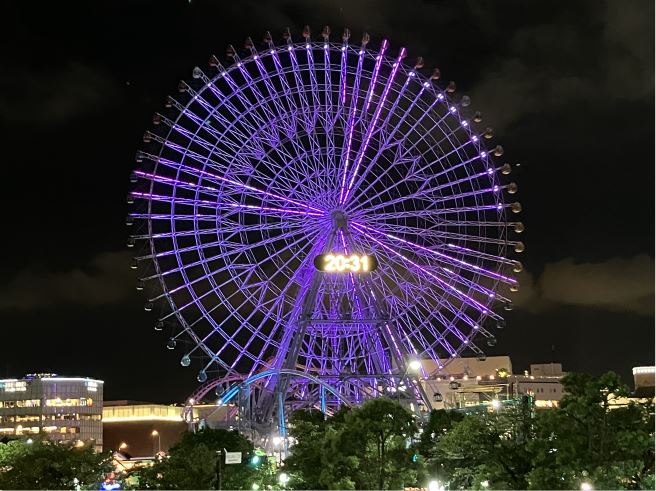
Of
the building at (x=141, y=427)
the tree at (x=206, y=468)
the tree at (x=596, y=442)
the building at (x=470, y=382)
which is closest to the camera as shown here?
the tree at (x=596, y=442)

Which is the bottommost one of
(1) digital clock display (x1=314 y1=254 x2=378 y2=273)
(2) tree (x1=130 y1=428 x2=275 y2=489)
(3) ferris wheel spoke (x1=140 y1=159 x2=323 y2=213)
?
(2) tree (x1=130 y1=428 x2=275 y2=489)

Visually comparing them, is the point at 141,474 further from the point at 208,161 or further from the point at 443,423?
the point at 208,161

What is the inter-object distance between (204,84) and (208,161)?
5159mm

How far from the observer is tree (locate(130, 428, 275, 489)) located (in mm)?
41875

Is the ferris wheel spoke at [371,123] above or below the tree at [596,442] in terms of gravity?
above

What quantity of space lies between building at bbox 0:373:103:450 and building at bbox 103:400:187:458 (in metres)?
3.62

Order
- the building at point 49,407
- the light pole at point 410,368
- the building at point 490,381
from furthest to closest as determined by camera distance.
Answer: the building at point 49,407, the building at point 490,381, the light pole at point 410,368

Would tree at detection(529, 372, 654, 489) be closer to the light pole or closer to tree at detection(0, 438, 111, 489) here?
tree at detection(0, 438, 111, 489)

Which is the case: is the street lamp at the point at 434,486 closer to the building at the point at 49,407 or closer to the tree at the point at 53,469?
the tree at the point at 53,469

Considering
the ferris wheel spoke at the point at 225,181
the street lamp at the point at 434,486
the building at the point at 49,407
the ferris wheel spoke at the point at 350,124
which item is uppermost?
the ferris wheel spoke at the point at 350,124

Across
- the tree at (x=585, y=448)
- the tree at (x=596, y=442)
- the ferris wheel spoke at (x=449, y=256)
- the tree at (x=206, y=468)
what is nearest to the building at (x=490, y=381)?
the ferris wheel spoke at (x=449, y=256)

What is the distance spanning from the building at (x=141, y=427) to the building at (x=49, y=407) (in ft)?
11.9

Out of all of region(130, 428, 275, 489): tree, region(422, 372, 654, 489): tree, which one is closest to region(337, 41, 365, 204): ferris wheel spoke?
region(130, 428, 275, 489): tree

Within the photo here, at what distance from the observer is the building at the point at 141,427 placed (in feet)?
479
